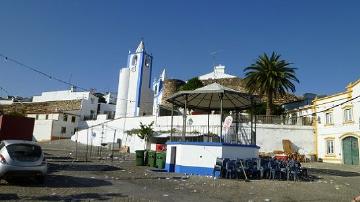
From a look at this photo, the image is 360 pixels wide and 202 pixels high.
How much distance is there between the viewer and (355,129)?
3391cm

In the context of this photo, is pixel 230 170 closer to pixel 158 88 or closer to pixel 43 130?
pixel 43 130

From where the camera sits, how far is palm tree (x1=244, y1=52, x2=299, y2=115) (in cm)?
4209

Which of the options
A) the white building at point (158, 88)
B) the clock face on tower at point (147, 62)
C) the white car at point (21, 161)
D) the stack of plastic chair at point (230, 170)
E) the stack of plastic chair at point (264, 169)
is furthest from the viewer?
the white building at point (158, 88)

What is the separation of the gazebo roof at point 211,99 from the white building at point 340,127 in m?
12.1

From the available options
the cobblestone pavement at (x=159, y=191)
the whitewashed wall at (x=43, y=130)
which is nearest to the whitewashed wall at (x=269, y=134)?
the whitewashed wall at (x=43, y=130)

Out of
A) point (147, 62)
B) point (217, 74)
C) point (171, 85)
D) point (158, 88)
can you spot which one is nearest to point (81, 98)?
point (158, 88)

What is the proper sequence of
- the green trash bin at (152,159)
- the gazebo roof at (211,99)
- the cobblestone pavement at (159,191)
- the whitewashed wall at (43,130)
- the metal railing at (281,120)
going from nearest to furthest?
1. the cobblestone pavement at (159,191)
2. the gazebo roof at (211,99)
3. the green trash bin at (152,159)
4. the metal railing at (281,120)
5. the whitewashed wall at (43,130)

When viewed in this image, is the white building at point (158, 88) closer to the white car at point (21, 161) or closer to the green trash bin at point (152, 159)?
the green trash bin at point (152, 159)

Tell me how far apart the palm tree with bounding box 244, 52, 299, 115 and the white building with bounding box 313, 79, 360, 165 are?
16.5 ft

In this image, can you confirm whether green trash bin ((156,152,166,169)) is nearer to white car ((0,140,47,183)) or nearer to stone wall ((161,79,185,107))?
white car ((0,140,47,183))

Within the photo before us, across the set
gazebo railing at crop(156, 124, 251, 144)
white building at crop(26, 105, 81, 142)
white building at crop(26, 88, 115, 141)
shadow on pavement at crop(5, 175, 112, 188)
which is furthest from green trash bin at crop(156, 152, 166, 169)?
white building at crop(26, 105, 81, 142)

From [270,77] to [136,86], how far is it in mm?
28061


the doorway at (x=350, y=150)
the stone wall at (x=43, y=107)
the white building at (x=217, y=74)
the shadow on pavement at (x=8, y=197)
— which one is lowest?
the shadow on pavement at (x=8, y=197)

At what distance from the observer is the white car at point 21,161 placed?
12.2m
